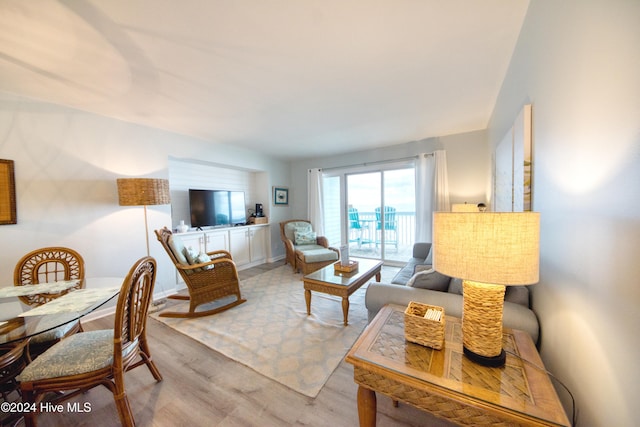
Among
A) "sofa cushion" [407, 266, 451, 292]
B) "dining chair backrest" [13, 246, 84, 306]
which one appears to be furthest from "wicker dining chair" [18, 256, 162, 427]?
"sofa cushion" [407, 266, 451, 292]

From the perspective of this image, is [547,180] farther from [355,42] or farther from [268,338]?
[268,338]

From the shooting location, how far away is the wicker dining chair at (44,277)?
1.50 metres

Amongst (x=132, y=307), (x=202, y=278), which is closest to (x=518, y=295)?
(x=132, y=307)

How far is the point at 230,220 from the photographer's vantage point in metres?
4.26

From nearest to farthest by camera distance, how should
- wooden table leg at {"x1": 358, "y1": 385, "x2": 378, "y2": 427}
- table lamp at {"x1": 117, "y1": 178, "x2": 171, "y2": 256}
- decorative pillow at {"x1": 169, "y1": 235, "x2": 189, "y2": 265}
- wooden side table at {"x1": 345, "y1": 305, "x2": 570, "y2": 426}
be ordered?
wooden side table at {"x1": 345, "y1": 305, "x2": 570, "y2": 426}, wooden table leg at {"x1": 358, "y1": 385, "x2": 378, "y2": 427}, decorative pillow at {"x1": 169, "y1": 235, "x2": 189, "y2": 265}, table lamp at {"x1": 117, "y1": 178, "x2": 171, "y2": 256}

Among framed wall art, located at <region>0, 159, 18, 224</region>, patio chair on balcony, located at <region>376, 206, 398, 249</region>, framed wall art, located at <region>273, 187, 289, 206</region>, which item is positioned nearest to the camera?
framed wall art, located at <region>0, 159, 18, 224</region>

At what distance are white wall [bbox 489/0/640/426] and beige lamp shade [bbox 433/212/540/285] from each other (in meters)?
0.16

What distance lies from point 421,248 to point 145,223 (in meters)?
3.89

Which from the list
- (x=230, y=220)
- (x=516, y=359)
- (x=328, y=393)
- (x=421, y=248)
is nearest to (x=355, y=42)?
(x=516, y=359)

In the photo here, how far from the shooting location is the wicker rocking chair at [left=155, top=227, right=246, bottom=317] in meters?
2.41

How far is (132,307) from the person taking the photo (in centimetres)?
129

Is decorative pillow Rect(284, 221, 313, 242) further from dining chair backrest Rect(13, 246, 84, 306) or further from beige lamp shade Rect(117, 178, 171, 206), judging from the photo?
dining chair backrest Rect(13, 246, 84, 306)

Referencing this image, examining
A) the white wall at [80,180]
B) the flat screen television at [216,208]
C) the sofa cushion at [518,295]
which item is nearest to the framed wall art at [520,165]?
the sofa cushion at [518,295]

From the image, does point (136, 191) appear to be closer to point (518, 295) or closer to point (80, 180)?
point (80, 180)
